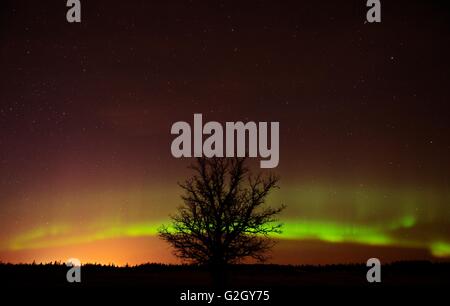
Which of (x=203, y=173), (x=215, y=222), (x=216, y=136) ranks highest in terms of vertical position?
(x=216, y=136)

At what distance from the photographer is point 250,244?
28.6m

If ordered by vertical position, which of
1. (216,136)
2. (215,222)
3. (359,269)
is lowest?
(359,269)
